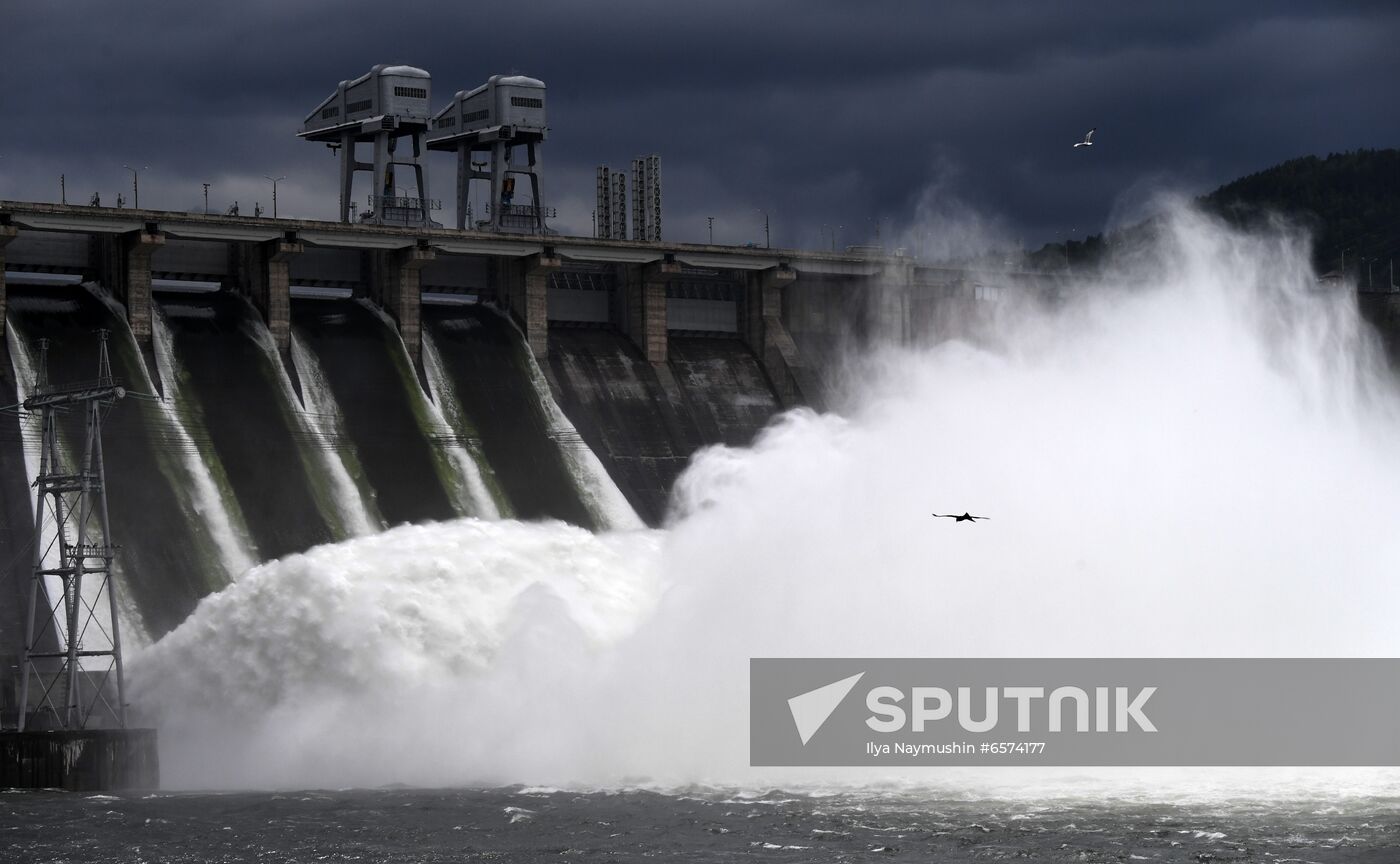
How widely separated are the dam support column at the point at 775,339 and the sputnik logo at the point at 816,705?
37014 mm

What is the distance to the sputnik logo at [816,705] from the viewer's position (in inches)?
1726

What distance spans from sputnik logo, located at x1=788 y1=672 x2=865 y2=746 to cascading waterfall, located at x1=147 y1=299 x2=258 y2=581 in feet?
69.7

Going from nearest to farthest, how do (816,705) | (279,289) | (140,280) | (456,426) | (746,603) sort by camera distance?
(816,705) → (746,603) → (140,280) → (279,289) → (456,426)

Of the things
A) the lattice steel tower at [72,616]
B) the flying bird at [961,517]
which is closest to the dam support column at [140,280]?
the lattice steel tower at [72,616]

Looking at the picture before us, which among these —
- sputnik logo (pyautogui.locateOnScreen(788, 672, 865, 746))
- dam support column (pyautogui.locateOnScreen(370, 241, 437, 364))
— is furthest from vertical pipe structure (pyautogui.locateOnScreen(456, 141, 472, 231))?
sputnik logo (pyautogui.locateOnScreen(788, 672, 865, 746))

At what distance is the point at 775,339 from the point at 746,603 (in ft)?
125

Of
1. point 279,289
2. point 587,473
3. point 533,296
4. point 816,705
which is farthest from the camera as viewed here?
point 533,296

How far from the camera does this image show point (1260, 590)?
4791 centimetres

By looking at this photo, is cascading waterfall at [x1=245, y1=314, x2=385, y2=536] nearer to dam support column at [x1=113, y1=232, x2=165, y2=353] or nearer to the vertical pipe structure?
dam support column at [x1=113, y1=232, x2=165, y2=353]

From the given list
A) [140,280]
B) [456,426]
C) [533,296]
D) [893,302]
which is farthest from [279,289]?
[893,302]

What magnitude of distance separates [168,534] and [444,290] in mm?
22931

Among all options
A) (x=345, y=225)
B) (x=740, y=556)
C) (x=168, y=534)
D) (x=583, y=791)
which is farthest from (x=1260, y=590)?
(x=345, y=225)

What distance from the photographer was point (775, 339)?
82875mm

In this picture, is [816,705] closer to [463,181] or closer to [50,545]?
[50,545]
